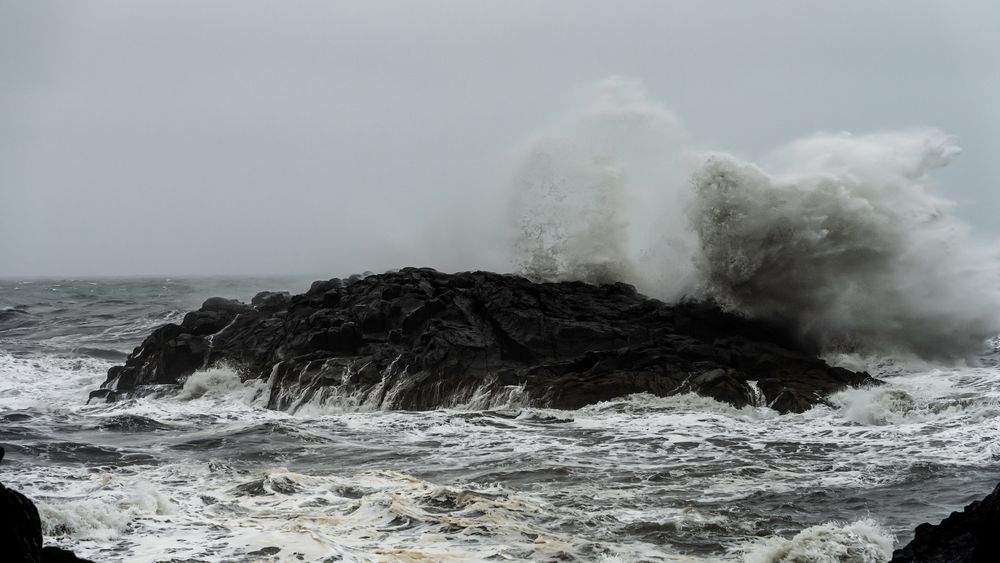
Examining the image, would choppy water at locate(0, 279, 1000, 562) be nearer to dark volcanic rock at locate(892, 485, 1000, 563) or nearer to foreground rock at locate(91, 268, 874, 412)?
foreground rock at locate(91, 268, 874, 412)

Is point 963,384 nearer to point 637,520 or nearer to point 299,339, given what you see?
point 637,520

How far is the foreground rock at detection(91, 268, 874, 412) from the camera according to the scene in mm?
16422

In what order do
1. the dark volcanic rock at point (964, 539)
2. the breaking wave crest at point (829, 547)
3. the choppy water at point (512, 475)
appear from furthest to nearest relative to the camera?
the choppy water at point (512, 475) → the breaking wave crest at point (829, 547) → the dark volcanic rock at point (964, 539)

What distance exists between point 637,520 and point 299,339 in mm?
11930

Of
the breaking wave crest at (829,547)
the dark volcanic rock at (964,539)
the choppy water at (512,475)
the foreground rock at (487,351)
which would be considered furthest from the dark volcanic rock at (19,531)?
the foreground rock at (487,351)

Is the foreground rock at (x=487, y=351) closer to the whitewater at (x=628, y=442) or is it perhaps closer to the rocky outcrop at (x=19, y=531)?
the whitewater at (x=628, y=442)

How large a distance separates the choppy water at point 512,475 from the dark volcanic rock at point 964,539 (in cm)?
155

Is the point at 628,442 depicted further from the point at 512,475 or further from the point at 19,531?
the point at 19,531

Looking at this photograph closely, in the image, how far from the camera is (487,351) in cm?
1773

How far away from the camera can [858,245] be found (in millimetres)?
19266

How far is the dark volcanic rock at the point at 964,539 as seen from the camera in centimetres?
554

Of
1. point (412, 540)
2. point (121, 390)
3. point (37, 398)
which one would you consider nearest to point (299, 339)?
point (121, 390)

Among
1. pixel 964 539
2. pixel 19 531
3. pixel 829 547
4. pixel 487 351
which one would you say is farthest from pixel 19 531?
pixel 487 351

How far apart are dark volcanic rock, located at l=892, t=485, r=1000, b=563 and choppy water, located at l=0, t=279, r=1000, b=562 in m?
1.55
